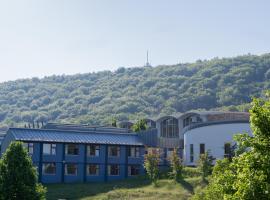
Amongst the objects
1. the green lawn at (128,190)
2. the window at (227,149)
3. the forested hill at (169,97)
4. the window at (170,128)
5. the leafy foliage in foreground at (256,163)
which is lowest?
the green lawn at (128,190)

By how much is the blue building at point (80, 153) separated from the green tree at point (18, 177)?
954 inches

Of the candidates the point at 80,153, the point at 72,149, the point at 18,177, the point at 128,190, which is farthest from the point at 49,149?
the point at 18,177

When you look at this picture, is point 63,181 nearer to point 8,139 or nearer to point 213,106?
point 8,139

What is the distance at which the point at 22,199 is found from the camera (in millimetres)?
35531

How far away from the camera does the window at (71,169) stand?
65000 millimetres

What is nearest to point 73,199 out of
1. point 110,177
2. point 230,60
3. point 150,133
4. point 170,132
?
point 110,177

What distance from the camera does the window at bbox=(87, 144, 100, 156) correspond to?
66.8m

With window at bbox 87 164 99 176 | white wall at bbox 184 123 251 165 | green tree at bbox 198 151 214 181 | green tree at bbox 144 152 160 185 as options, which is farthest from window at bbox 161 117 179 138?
green tree at bbox 198 151 214 181

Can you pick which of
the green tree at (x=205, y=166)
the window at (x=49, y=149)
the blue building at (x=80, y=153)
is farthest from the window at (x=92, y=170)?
the green tree at (x=205, y=166)

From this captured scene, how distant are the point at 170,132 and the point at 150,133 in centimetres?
1400

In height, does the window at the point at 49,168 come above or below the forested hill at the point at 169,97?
below

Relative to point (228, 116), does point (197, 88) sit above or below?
above

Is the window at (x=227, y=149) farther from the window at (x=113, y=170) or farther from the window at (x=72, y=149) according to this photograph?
the window at (x=72, y=149)

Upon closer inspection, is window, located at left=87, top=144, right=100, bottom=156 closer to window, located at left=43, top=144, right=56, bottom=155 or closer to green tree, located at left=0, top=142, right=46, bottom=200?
window, located at left=43, top=144, right=56, bottom=155
